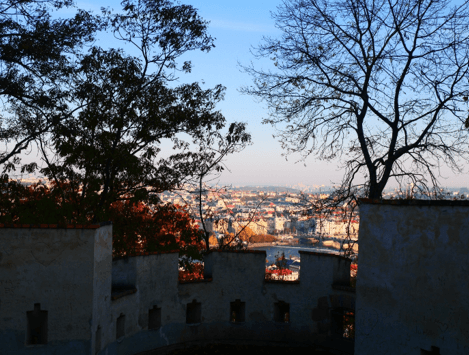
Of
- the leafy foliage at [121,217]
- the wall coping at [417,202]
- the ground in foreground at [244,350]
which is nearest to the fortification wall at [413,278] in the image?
the wall coping at [417,202]

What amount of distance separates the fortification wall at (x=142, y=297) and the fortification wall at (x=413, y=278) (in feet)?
7.54

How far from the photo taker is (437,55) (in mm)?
13008

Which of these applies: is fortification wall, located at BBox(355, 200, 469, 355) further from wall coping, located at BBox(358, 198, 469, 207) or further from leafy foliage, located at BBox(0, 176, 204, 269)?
leafy foliage, located at BBox(0, 176, 204, 269)

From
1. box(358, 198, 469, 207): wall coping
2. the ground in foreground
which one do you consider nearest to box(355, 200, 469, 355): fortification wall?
box(358, 198, 469, 207): wall coping

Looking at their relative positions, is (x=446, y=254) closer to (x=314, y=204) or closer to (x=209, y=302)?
(x=209, y=302)

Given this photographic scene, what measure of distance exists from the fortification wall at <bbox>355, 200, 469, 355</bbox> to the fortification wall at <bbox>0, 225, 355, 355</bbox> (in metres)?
2.30

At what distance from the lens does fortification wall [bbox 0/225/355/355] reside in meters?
7.88

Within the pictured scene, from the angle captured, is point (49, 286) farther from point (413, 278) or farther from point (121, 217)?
point (121, 217)

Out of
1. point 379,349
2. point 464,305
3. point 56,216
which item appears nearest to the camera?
point 464,305

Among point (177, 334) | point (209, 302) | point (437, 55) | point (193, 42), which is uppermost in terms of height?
point (193, 42)

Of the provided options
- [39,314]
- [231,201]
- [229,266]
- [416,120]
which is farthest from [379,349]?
[231,201]

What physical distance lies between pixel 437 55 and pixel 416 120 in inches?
75.5

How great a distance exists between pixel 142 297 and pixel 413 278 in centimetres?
584

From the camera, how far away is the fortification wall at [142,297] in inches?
310
